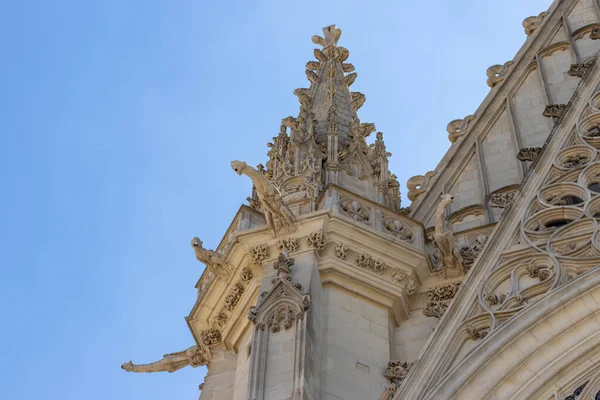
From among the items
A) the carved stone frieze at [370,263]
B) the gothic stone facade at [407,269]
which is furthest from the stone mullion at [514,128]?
the carved stone frieze at [370,263]

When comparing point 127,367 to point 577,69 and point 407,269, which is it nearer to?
point 407,269

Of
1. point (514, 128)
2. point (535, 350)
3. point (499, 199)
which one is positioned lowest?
point (535, 350)

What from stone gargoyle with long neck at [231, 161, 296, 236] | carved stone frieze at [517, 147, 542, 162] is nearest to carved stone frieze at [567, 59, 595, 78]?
carved stone frieze at [517, 147, 542, 162]

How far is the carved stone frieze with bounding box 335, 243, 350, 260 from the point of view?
50.4 feet

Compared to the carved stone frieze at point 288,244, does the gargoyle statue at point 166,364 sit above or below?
below

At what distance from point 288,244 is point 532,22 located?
782cm

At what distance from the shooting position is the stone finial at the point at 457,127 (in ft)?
64.7

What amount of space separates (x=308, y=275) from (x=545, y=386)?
3.03 meters

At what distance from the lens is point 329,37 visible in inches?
823

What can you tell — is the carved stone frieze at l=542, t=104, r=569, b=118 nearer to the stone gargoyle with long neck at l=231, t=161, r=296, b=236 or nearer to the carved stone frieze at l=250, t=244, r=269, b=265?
the stone gargoyle with long neck at l=231, t=161, r=296, b=236

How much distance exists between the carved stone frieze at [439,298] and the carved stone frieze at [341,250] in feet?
3.47

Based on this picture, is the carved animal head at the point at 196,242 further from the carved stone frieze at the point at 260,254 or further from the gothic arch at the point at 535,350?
the gothic arch at the point at 535,350

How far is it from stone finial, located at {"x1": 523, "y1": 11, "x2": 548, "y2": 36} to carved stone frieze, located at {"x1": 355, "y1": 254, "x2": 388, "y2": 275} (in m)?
7.19

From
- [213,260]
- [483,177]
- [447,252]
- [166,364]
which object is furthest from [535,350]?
[483,177]
